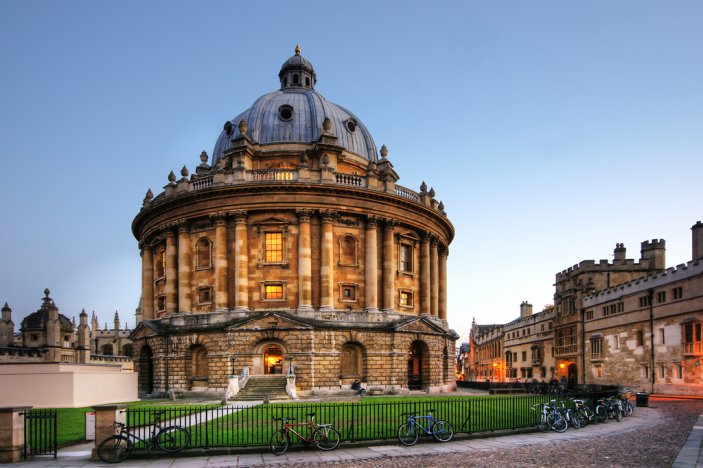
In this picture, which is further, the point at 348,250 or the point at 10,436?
the point at 348,250

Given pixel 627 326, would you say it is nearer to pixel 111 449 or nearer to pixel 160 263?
pixel 160 263

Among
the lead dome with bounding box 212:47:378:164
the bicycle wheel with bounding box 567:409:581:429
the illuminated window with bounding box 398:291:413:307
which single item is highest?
the lead dome with bounding box 212:47:378:164

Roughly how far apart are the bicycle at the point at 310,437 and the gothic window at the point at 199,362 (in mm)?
28674

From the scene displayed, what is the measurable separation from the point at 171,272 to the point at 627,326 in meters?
38.2

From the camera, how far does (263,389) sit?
40062 millimetres

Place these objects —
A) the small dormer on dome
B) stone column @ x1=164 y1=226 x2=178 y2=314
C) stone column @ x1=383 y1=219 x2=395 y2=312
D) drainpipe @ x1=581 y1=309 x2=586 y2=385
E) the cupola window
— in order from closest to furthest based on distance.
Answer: stone column @ x1=383 y1=219 x2=395 y2=312, stone column @ x1=164 y1=226 x2=178 y2=314, the cupola window, drainpipe @ x1=581 y1=309 x2=586 y2=385, the small dormer on dome

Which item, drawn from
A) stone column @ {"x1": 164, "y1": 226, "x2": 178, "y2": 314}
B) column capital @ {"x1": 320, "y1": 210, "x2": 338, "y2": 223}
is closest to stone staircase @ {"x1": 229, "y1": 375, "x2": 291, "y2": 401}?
stone column @ {"x1": 164, "y1": 226, "x2": 178, "y2": 314}

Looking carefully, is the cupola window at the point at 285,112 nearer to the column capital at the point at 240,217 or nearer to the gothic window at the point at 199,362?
the column capital at the point at 240,217

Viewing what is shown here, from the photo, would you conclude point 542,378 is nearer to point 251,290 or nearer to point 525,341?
point 525,341

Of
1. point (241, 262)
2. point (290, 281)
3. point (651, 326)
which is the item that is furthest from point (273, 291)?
point (651, 326)

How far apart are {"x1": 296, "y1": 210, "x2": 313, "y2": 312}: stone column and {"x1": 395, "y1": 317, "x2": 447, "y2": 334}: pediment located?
7.04 m

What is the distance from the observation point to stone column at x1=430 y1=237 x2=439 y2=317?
55.9 meters

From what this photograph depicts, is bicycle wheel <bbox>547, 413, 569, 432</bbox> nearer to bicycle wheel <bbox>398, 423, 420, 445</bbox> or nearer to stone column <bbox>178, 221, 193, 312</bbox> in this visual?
bicycle wheel <bbox>398, 423, 420, 445</bbox>

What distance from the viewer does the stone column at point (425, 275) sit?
52.8 metres
